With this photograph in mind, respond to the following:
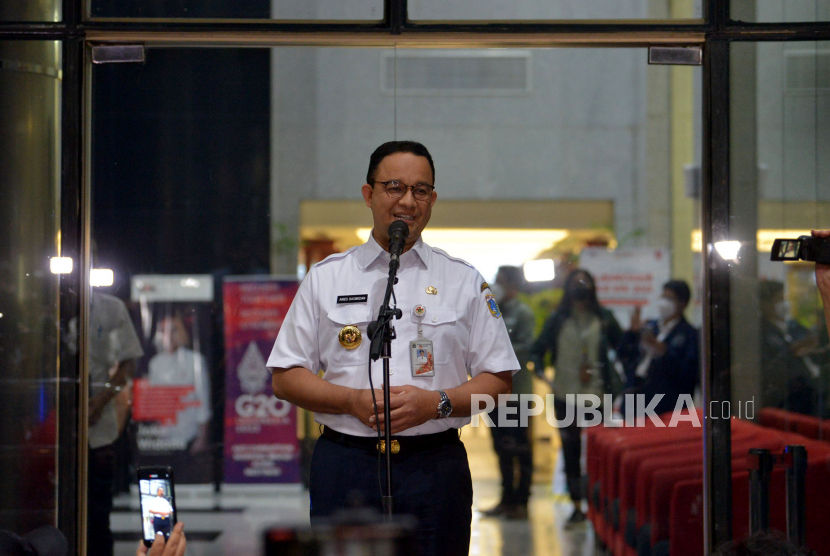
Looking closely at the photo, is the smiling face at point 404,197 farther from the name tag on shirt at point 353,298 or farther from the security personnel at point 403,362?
the name tag on shirt at point 353,298

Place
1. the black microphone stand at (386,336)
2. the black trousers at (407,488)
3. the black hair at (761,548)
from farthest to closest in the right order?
1. the black trousers at (407,488)
2. the black microphone stand at (386,336)
3. the black hair at (761,548)

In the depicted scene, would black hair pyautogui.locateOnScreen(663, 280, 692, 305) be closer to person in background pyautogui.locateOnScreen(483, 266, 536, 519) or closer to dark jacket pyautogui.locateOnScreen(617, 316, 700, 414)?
dark jacket pyautogui.locateOnScreen(617, 316, 700, 414)

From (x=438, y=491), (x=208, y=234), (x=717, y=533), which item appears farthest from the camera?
(x=208, y=234)

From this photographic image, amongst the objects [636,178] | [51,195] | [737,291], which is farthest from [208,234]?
[737,291]

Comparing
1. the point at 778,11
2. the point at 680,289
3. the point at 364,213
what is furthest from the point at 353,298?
the point at 778,11

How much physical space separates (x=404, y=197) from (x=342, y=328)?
437mm

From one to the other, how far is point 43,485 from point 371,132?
196 centimetres

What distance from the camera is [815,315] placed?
10.0 ft

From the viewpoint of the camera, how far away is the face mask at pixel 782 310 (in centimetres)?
304

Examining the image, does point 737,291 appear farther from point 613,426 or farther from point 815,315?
point 613,426

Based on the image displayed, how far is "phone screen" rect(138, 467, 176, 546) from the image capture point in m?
2.68

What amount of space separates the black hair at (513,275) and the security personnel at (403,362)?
1125mm

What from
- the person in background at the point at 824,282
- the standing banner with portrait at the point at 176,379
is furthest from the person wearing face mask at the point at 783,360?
the standing banner with portrait at the point at 176,379

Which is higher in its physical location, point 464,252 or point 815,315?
point 464,252
